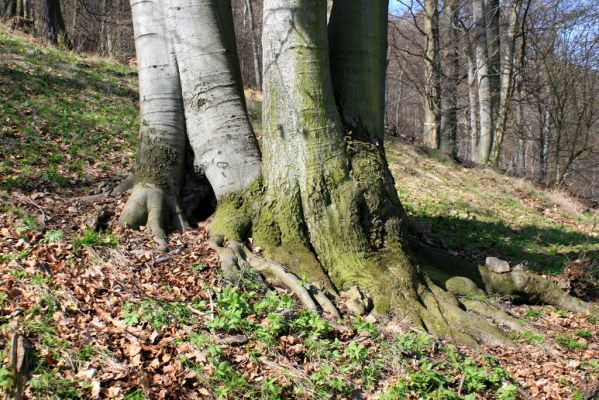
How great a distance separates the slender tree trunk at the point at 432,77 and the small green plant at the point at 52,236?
38.3 feet

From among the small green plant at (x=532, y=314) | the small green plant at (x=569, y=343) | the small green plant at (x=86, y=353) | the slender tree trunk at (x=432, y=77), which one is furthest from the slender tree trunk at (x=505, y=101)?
the small green plant at (x=86, y=353)

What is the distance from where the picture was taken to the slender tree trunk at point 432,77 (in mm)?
14469

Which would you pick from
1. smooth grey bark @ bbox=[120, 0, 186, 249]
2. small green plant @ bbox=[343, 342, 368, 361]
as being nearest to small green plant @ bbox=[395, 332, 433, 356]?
small green plant @ bbox=[343, 342, 368, 361]

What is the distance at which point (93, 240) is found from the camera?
15.2 ft

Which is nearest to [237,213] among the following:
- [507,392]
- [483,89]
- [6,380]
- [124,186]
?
[124,186]

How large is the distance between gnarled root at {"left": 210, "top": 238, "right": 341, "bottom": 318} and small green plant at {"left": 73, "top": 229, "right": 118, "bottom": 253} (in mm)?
872

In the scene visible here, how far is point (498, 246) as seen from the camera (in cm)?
816

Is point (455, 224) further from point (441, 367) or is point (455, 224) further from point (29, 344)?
point (29, 344)

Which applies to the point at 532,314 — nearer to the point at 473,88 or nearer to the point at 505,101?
the point at 505,101

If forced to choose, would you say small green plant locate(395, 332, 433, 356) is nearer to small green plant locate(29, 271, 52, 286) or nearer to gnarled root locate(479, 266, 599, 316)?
gnarled root locate(479, 266, 599, 316)

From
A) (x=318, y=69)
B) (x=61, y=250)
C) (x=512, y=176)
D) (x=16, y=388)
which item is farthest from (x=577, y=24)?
(x=16, y=388)

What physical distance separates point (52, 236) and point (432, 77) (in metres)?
12.1

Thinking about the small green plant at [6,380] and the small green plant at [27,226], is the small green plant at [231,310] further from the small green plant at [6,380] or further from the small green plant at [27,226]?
the small green plant at [27,226]

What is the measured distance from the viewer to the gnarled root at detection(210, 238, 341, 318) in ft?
14.6
